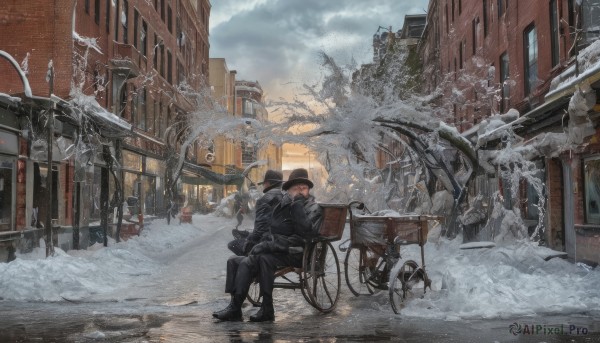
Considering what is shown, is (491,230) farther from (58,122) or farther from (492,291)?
(58,122)

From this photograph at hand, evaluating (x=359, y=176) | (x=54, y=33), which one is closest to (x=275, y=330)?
(x=54, y=33)

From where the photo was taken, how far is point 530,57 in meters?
17.1

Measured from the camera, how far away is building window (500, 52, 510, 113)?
18.8m

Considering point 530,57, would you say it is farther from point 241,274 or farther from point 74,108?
point 241,274

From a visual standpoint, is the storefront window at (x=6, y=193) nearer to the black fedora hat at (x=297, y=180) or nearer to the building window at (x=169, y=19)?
the black fedora hat at (x=297, y=180)

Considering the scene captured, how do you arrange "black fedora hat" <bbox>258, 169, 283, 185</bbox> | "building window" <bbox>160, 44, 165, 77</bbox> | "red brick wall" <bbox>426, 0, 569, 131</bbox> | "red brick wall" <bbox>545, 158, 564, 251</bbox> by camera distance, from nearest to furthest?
"black fedora hat" <bbox>258, 169, 283, 185</bbox>
"red brick wall" <bbox>545, 158, 564, 251</bbox>
"red brick wall" <bbox>426, 0, 569, 131</bbox>
"building window" <bbox>160, 44, 165, 77</bbox>

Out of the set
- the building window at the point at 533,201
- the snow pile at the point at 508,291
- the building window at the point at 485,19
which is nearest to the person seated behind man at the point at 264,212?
the snow pile at the point at 508,291

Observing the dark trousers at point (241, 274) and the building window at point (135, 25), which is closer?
the dark trousers at point (241, 274)

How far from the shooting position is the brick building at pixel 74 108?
46.2ft

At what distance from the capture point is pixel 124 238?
814 inches

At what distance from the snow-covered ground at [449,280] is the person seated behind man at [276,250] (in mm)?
1478

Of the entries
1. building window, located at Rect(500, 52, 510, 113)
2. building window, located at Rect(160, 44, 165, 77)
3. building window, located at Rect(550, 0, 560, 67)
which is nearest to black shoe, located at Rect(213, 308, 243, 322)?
building window, located at Rect(550, 0, 560, 67)

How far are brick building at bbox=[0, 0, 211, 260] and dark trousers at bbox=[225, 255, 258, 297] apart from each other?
6264 mm

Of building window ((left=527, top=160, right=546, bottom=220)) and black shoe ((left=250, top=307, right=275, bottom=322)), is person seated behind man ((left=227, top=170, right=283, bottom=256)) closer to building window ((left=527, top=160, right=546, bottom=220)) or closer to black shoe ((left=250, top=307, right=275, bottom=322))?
black shoe ((left=250, top=307, right=275, bottom=322))
